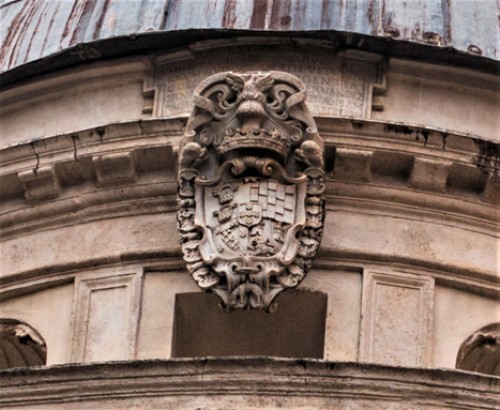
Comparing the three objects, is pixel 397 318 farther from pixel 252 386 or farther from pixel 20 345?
pixel 20 345

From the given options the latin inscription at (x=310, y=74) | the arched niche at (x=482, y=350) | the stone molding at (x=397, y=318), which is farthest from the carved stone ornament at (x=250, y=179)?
the arched niche at (x=482, y=350)

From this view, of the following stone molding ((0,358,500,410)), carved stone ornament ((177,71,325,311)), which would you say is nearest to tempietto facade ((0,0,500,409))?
carved stone ornament ((177,71,325,311))

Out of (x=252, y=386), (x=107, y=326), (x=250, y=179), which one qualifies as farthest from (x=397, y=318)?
(x=252, y=386)

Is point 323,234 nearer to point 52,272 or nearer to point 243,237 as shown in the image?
point 243,237

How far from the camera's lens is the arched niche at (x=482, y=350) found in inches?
996

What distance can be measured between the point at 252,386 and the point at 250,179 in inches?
124

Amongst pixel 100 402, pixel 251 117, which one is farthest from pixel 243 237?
pixel 100 402

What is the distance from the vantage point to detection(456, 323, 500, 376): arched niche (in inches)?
996

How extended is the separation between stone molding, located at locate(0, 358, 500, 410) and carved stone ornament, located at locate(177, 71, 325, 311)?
2.07 metres

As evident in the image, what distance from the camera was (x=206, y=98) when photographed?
82.5ft

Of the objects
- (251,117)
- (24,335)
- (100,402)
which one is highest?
(251,117)

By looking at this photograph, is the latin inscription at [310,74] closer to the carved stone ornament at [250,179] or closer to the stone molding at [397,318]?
the carved stone ornament at [250,179]

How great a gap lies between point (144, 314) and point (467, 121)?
409 cm

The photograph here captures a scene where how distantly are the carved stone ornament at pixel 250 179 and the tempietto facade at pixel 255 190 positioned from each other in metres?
0.02
